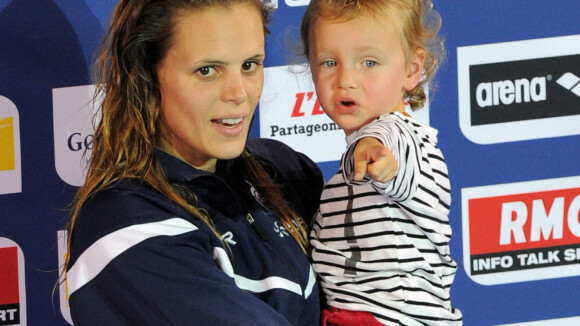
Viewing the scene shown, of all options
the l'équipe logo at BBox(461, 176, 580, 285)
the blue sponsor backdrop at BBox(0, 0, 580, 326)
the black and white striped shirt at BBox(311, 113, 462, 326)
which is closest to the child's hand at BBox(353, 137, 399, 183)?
the black and white striped shirt at BBox(311, 113, 462, 326)

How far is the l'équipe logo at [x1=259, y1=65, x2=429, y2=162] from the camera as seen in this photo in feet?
7.28

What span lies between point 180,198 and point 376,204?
12.6 inches

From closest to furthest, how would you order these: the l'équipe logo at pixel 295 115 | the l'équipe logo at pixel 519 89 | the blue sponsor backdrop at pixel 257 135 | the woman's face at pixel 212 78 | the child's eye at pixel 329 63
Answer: the woman's face at pixel 212 78
the child's eye at pixel 329 63
the blue sponsor backdrop at pixel 257 135
the l'équipe logo at pixel 295 115
the l'équipe logo at pixel 519 89

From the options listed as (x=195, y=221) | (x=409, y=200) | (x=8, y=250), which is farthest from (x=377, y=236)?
(x=8, y=250)

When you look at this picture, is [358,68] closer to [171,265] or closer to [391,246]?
[391,246]

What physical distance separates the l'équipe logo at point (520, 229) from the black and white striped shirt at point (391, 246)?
0.80m

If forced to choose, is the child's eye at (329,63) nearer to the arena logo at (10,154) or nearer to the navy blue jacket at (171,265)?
the navy blue jacket at (171,265)

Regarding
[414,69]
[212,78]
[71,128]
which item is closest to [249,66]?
[212,78]

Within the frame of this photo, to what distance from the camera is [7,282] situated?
206 centimetres

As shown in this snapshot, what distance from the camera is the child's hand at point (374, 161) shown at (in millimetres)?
1314

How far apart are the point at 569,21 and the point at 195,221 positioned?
130 cm

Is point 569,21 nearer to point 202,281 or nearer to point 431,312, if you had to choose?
point 431,312

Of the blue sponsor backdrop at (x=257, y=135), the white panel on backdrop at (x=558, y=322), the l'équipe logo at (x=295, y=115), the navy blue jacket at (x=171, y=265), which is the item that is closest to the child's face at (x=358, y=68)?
the navy blue jacket at (x=171, y=265)

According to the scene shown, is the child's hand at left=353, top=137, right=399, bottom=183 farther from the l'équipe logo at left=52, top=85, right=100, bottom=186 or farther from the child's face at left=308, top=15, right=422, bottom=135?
the l'équipe logo at left=52, top=85, right=100, bottom=186
